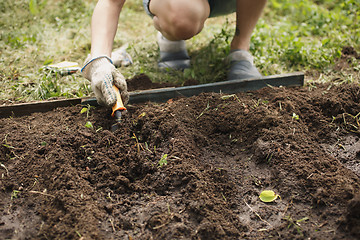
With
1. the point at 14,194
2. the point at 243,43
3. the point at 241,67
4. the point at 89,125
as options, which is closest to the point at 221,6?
the point at 243,43

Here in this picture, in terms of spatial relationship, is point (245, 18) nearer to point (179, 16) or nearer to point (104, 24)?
point (179, 16)

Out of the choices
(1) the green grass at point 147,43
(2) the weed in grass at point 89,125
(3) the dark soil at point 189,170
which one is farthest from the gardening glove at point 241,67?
(2) the weed in grass at point 89,125

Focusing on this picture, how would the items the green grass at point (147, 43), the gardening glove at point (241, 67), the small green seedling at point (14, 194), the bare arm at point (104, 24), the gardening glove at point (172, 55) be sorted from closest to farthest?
the small green seedling at point (14, 194), the bare arm at point (104, 24), the gardening glove at point (241, 67), the green grass at point (147, 43), the gardening glove at point (172, 55)

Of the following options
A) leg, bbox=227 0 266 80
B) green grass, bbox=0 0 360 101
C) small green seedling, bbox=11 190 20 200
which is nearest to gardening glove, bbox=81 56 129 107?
green grass, bbox=0 0 360 101

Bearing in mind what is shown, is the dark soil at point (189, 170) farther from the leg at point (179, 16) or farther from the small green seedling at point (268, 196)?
the leg at point (179, 16)

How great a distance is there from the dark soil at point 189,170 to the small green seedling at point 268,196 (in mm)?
24

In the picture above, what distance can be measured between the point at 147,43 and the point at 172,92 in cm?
119

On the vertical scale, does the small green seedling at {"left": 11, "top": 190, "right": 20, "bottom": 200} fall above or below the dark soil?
below

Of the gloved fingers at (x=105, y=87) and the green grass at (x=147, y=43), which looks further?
the green grass at (x=147, y=43)

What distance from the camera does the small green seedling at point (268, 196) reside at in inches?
65.3

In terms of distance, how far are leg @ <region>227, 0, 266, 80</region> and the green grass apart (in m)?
0.15

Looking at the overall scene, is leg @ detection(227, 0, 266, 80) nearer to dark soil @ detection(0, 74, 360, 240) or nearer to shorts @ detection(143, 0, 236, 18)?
shorts @ detection(143, 0, 236, 18)

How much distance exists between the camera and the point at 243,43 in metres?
2.90

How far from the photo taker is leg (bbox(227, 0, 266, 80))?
271 cm
